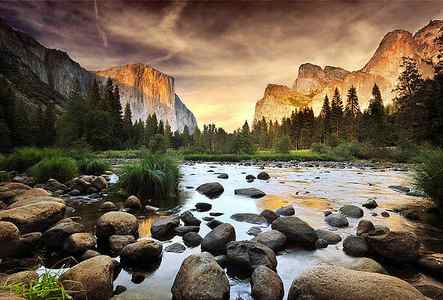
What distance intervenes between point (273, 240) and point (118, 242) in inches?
124

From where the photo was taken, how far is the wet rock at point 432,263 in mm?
4629

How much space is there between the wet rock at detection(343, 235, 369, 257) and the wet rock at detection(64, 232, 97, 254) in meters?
5.04

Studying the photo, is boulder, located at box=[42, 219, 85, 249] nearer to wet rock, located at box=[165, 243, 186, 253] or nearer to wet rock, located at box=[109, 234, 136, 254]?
wet rock, located at box=[109, 234, 136, 254]

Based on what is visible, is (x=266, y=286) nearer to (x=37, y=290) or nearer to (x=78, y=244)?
(x=37, y=290)

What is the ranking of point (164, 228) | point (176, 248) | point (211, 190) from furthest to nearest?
point (211, 190), point (164, 228), point (176, 248)

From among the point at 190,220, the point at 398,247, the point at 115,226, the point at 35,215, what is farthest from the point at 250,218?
the point at 35,215

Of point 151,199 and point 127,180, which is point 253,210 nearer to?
point 151,199

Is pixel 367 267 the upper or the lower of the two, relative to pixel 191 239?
upper

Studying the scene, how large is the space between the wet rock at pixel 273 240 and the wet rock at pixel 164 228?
2.17m

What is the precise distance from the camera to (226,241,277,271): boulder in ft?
15.8

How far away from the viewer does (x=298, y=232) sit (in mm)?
6262

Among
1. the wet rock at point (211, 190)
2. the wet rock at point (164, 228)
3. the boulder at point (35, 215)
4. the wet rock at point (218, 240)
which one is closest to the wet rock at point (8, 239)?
the boulder at point (35, 215)

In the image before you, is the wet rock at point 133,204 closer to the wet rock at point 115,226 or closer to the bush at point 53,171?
the wet rock at point 115,226

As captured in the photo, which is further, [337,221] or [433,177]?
[433,177]
